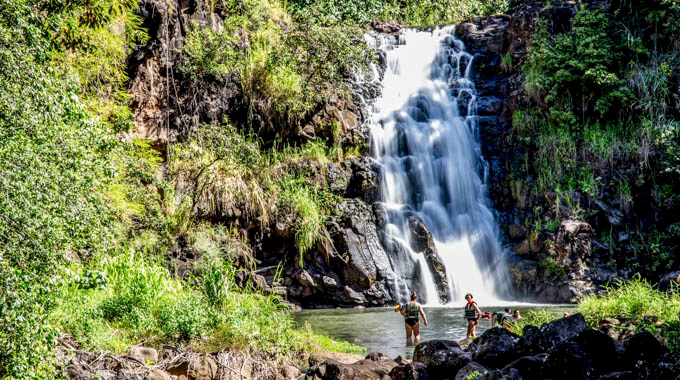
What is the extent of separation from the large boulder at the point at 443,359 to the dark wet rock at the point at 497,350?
204mm

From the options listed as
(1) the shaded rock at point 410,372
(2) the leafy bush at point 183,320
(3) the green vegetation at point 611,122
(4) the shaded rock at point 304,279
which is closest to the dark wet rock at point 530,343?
(1) the shaded rock at point 410,372

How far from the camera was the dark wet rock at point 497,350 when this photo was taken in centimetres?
776

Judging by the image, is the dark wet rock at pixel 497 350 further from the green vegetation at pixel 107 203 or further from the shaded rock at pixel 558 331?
the green vegetation at pixel 107 203

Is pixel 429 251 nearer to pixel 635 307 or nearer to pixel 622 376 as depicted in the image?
pixel 635 307

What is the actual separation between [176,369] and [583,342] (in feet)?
17.9

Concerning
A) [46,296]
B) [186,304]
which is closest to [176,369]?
[186,304]

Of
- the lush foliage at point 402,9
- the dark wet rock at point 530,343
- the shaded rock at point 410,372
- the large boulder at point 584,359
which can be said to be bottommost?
the shaded rock at point 410,372

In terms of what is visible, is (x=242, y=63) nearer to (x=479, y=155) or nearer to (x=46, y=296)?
(x=479, y=155)

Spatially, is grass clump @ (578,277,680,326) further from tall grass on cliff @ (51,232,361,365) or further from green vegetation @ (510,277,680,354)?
tall grass on cliff @ (51,232,361,365)

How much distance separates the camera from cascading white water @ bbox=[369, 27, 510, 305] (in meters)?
17.5

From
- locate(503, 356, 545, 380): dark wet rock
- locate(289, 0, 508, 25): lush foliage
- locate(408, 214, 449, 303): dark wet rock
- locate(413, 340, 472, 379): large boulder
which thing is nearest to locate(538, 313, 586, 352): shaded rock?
locate(503, 356, 545, 380): dark wet rock

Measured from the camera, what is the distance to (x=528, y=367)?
701 centimetres

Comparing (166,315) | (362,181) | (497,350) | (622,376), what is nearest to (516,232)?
(362,181)

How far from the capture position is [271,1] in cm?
2180
